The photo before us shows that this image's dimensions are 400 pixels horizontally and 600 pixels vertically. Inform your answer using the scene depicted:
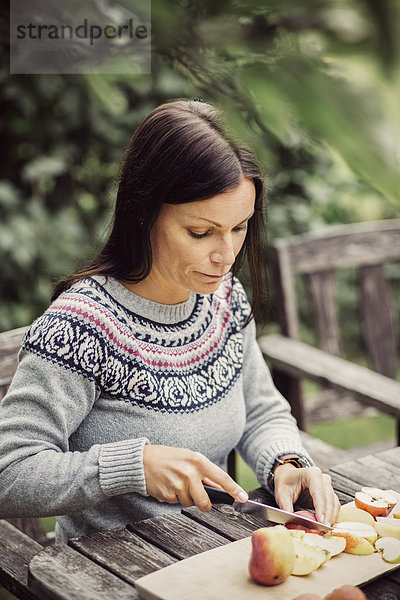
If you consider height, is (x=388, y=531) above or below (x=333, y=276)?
below

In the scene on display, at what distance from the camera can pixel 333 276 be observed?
2766 mm

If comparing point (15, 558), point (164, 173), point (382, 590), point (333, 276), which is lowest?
point (15, 558)

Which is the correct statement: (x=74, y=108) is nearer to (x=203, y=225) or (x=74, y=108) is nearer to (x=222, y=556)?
(x=203, y=225)

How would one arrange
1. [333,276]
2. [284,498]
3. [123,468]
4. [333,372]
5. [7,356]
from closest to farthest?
1. [123,468]
2. [284,498]
3. [7,356]
4. [333,372]
5. [333,276]

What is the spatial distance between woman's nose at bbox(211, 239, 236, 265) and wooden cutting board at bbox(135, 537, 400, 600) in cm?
53

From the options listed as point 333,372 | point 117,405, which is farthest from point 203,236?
point 333,372

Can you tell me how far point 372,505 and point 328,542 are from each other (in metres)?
0.19

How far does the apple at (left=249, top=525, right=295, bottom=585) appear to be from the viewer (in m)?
1.03

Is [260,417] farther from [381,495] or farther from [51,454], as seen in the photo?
[51,454]

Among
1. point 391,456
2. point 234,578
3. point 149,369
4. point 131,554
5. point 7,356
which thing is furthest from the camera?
point 7,356

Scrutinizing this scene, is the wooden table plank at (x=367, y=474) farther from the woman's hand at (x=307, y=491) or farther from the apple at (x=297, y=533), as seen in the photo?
the apple at (x=297, y=533)

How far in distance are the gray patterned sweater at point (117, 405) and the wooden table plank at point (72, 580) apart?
0.15 m

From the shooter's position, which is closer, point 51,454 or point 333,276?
point 51,454

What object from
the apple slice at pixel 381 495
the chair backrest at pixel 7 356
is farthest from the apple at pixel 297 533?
the chair backrest at pixel 7 356
